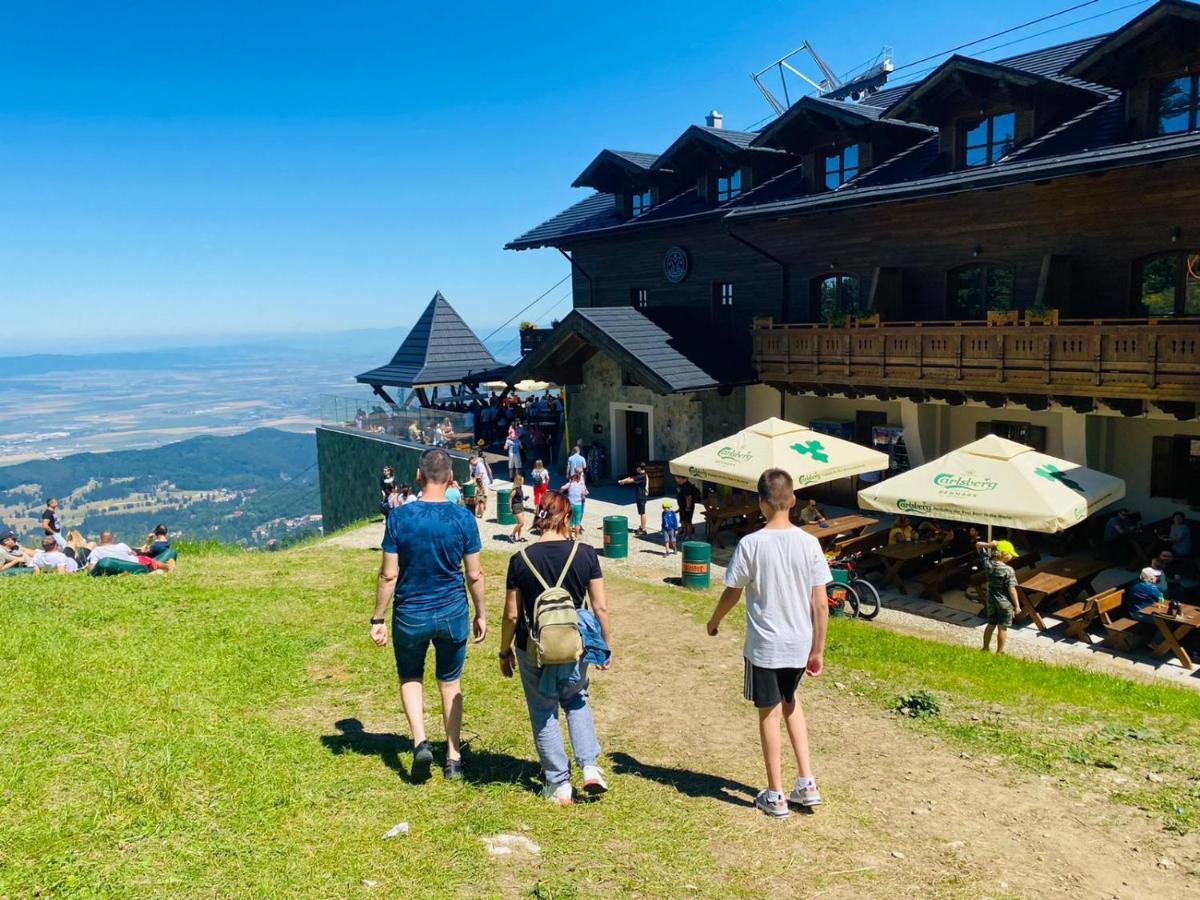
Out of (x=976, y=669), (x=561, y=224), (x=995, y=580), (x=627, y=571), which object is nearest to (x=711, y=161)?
(x=561, y=224)

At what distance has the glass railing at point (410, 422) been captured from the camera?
1101 inches

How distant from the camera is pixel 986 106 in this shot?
19.9m

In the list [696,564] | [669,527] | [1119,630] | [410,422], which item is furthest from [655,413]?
[1119,630]

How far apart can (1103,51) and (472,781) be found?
18368 millimetres

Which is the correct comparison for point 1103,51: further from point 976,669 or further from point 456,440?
point 456,440

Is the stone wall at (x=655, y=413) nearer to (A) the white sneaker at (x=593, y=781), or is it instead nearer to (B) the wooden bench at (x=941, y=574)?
(B) the wooden bench at (x=941, y=574)

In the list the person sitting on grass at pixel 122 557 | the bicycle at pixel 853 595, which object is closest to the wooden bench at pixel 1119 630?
the bicycle at pixel 853 595

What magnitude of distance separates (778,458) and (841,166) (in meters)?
10.6

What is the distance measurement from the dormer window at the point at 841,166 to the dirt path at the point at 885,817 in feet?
58.0

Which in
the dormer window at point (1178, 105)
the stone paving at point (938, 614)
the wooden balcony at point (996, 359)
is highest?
the dormer window at point (1178, 105)

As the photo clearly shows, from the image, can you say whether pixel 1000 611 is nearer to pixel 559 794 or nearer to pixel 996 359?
pixel 996 359

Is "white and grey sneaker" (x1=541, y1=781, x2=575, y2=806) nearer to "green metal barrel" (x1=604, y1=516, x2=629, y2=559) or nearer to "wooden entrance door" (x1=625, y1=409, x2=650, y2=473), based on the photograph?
"green metal barrel" (x1=604, y1=516, x2=629, y2=559)

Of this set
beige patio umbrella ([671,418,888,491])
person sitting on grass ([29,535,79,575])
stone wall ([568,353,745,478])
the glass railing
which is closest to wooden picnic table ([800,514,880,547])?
A: beige patio umbrella ([671,418,888,491])

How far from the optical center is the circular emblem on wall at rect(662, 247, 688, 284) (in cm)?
2698
